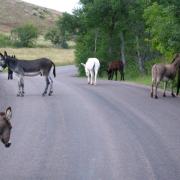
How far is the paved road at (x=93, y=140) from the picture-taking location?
10.2 metres

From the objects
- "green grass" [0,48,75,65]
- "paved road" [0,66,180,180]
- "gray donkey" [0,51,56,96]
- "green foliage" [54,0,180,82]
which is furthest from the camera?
"green grass" [0,48,75,65]

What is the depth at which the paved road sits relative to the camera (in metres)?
10.2

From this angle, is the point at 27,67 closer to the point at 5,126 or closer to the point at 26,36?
the point at 5,126

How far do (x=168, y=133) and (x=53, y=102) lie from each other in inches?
304

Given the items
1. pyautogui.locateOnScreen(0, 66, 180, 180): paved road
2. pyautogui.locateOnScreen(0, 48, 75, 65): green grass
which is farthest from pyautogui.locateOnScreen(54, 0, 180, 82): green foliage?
pyautogui.locateOnScreen(0, 48, 75, 65): green grass

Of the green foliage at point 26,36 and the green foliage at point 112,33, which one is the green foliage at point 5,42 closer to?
the green foliage at point 26,36

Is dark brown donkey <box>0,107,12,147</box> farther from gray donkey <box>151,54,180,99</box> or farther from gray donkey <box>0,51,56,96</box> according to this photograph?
gray donkey <box>0,51,56,96</box>

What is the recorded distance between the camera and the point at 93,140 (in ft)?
42.9

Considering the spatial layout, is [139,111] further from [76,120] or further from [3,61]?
[3,61]

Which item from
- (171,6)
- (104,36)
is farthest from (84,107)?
(104,36)

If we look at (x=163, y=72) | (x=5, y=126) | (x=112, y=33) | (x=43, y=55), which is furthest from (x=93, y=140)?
(x=43, y=55)

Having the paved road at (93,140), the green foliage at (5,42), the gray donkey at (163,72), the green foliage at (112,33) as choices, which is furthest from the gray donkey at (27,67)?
the green foliage at (5,42)

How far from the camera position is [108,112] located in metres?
18.1

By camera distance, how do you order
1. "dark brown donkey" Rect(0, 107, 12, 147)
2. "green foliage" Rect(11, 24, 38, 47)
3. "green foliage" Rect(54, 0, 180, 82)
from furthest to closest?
"green foliage" Rect(11, 24, 38, 47) → "green foliage" Rect(54, 0, 180, 82) → "dark brown donkey" Rect(0, 107, 12, 147)
